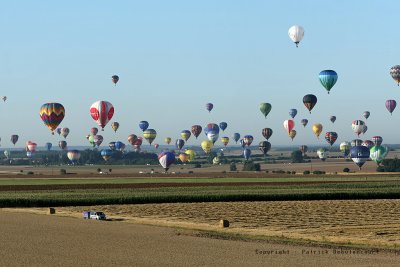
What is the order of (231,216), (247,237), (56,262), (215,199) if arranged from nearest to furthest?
(56,262) → (247,237) → (231,216) → (215,199)

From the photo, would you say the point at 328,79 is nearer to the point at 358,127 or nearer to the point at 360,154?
the point at 360,154

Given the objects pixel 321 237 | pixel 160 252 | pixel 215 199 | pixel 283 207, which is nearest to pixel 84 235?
pixel 160 252

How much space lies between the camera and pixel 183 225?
5162 centimetres

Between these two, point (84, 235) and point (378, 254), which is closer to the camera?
point (378, 254)

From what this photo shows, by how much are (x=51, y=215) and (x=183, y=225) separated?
12.4 metres

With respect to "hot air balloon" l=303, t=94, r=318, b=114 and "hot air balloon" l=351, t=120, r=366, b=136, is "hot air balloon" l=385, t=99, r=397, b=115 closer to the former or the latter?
"hot air balloon" l=303, t=94, r=318, b=114

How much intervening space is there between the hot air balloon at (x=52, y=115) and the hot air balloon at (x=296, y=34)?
36788mm

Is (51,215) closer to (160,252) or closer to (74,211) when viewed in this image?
(74,211)

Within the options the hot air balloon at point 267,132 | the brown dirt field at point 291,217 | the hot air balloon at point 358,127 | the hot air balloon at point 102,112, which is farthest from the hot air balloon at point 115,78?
the brown dirt field at point 291,217

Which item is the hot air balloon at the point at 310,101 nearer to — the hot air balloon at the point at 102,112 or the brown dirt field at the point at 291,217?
the hot air balloon at the point at 102,112

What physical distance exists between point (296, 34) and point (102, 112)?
32550 millimetres

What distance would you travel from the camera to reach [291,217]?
2233 inches

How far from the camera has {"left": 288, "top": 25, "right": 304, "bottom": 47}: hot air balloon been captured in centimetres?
12469

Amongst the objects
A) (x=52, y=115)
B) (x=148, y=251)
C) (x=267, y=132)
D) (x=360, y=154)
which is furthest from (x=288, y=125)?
(x=148, y=251)
